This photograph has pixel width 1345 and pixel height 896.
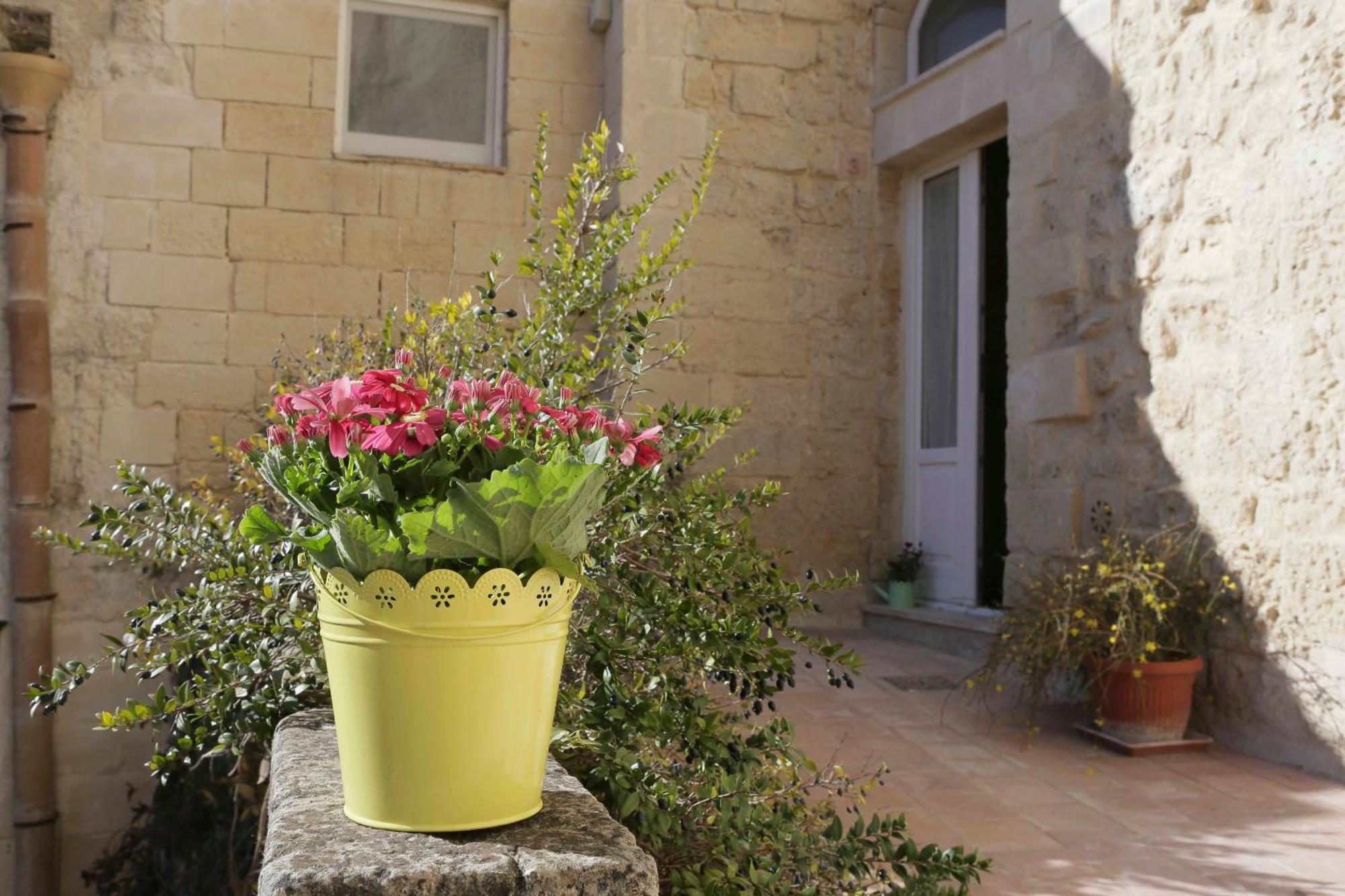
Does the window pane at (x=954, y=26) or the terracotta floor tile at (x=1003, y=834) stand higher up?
the window pane at (x=954, y=26)

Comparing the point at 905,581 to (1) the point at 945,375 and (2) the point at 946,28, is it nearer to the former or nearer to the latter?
(1) the point at 945,375

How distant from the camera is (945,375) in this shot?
5578mm

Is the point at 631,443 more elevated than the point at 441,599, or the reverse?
the point at 631,443

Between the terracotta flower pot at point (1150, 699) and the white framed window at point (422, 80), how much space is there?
3.72m

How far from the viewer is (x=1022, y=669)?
11.8ft

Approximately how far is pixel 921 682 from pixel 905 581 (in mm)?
1244

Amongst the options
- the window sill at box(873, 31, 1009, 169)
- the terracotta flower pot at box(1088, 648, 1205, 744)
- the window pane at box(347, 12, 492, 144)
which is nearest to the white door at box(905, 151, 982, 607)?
the window sill at box(873, 31, 1009, 169)

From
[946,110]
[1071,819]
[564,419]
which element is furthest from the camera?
[946,110]

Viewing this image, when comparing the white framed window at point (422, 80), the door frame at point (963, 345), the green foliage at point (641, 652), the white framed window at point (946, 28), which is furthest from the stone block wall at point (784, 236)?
the green foliage at point (641, 652)

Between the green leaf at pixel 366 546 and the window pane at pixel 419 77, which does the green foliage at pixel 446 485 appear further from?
the window pane at pixel 419 77

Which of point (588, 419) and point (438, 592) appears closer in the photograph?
point (438, 592)

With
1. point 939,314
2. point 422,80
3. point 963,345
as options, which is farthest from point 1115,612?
point 422,80

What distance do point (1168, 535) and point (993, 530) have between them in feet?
5.07

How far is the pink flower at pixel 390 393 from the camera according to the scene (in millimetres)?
1297
